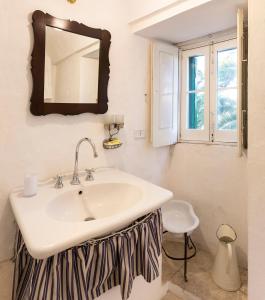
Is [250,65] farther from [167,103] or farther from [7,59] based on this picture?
[7,59]

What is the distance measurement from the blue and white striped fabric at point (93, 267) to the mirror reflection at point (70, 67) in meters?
0.85

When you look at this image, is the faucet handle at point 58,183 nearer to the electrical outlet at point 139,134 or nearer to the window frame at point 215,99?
the electrical outlet at point 139,134

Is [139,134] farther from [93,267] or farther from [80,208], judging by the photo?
[93,267]

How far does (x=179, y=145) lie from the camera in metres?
2.06

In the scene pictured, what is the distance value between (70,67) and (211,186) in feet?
4.85

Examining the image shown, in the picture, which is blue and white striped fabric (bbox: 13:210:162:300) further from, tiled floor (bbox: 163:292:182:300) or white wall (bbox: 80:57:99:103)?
white wall (bbox: 80:57:99:103)

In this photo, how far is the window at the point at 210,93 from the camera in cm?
173

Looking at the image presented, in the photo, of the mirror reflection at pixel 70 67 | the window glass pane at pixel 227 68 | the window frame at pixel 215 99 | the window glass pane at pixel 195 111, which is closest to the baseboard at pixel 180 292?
the window frame at pixel 215 99

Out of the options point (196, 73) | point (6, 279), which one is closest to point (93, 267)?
point (6, 279)

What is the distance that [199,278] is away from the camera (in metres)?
1.64

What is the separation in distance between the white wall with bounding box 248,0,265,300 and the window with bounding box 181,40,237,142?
62 cm

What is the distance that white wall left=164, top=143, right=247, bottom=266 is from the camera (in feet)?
5.65

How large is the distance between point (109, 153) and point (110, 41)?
80 centimetres

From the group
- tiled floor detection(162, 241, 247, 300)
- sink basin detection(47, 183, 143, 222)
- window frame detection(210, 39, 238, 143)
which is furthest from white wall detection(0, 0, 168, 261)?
tiled floor detection(162, 241, 247, 300)
